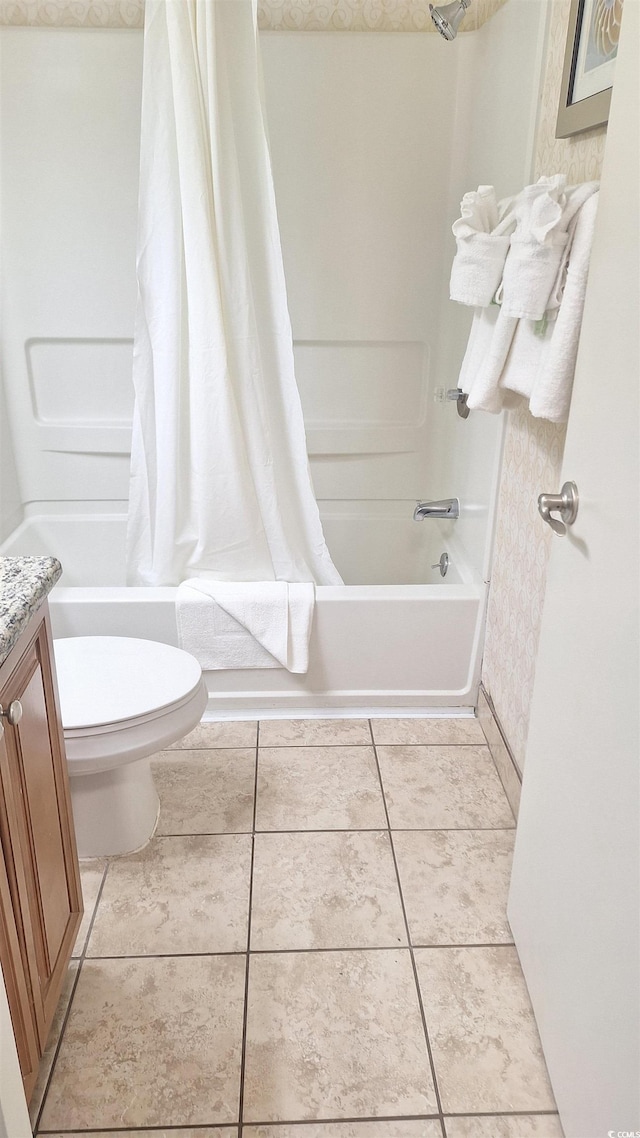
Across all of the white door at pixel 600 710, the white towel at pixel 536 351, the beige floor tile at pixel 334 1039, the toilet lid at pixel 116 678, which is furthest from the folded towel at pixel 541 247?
the beige floor tile at pixel 334 1039

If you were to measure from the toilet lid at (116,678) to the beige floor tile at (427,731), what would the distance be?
701 mm

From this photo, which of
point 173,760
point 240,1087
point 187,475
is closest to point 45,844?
point 240,1087

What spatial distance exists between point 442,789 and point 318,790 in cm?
33

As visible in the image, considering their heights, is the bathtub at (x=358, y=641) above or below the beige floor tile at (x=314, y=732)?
above

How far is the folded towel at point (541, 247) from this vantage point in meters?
1.34

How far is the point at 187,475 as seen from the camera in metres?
2.19

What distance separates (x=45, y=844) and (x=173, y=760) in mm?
884

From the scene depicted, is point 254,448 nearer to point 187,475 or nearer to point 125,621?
point 187,475

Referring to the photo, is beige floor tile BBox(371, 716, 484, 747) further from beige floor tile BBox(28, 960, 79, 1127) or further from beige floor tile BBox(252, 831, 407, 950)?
beige floor tile BBox(28, 960, 79, 1127)

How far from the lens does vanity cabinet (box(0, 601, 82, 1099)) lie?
1.04m

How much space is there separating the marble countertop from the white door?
0.79 m

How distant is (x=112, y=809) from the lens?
1.74 metres

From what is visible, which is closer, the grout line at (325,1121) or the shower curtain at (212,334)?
the grout line at (325,1121)

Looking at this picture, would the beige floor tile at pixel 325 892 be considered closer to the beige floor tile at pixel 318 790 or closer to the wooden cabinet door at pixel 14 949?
the beige floor tile at pixel 318 790
